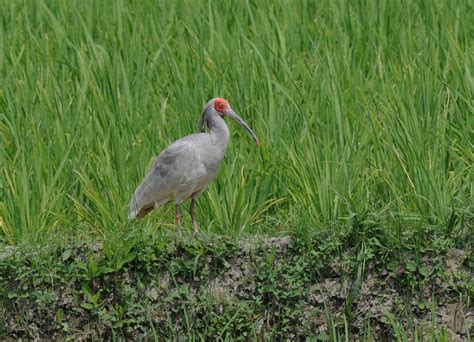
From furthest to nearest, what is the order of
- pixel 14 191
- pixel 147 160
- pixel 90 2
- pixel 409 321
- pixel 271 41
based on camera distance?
pixel 90 2 → pixel 271 41 → pixel 147 160 → pixel 14 191 → pixel 409 321

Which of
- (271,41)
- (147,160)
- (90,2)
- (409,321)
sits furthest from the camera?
(90,2)

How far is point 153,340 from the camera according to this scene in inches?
175

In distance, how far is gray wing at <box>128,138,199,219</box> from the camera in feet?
15.5

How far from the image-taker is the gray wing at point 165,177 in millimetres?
4719

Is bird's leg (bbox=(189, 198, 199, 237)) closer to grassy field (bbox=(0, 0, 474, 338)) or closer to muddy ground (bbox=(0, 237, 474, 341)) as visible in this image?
grassy field (bbox=(0, 0, 474, 338))

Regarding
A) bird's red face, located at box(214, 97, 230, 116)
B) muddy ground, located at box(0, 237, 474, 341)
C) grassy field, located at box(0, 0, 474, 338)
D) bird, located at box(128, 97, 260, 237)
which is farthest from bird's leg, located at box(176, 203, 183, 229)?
bird's red face, located at box(214, 97, 230, 116)

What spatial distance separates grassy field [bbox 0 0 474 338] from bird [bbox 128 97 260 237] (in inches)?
5.0

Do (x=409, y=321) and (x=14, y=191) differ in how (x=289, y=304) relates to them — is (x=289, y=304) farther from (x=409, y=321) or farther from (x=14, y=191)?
(x=14, y=191)

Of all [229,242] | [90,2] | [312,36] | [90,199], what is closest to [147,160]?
[90,199]

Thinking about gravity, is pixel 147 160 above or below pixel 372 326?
above

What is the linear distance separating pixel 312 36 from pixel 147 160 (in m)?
2.18

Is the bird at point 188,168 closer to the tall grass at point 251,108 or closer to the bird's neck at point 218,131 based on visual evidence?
the bird's neck at point 218,131

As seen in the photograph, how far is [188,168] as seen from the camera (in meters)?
4.72

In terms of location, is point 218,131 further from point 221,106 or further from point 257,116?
point 257,116
